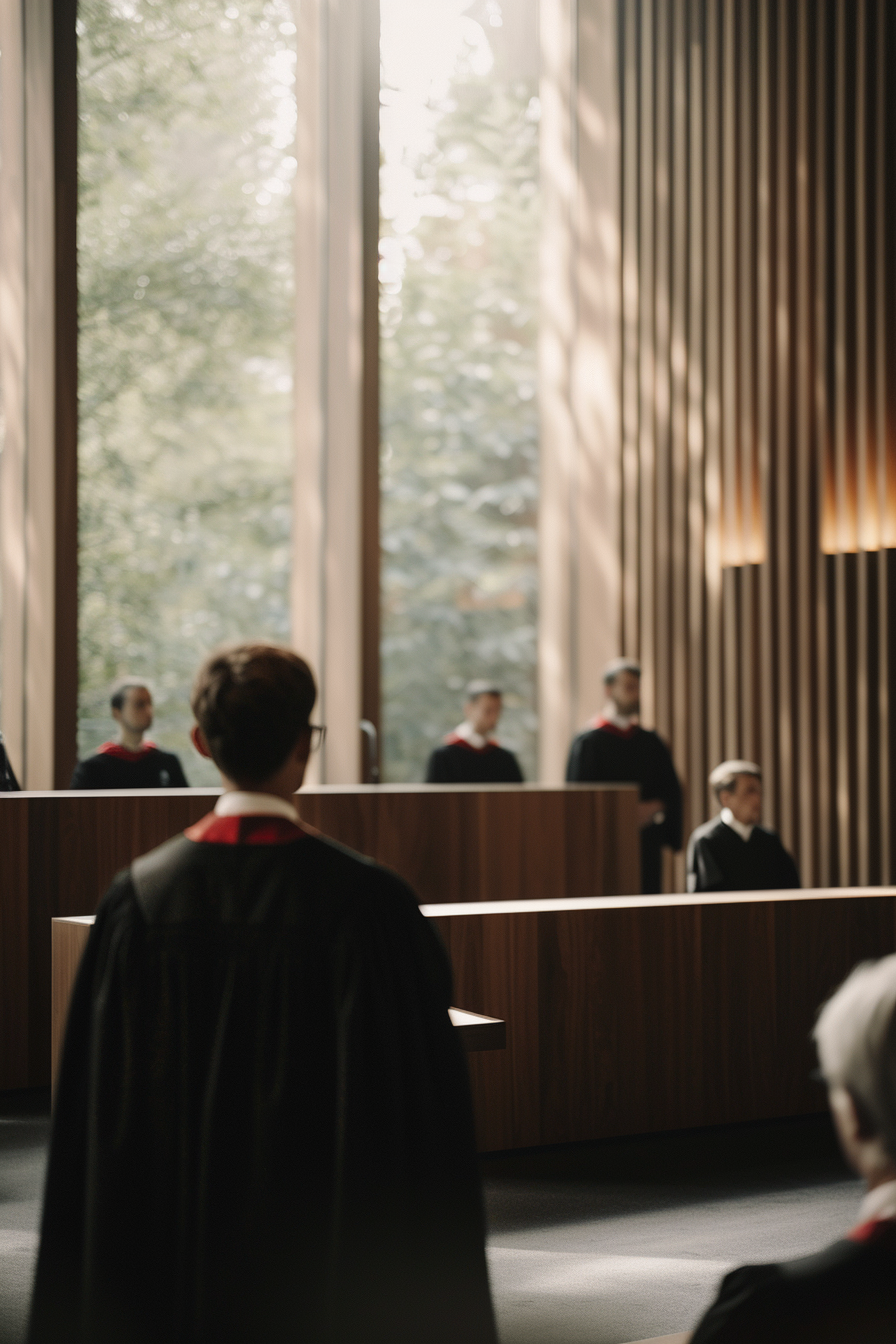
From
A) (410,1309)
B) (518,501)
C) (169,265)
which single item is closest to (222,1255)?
(410,1309)

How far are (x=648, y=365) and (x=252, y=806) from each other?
7.26 meters

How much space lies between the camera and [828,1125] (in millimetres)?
4555

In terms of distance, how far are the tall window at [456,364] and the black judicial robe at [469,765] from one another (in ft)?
3.25

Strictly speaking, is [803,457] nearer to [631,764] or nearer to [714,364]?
[714,364]

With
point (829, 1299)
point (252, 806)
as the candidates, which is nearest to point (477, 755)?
point (252, 806)

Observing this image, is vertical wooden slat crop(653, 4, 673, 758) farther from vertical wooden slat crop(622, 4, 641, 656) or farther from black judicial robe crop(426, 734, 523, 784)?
black judicial robe crop(426, 734, 523, 784)

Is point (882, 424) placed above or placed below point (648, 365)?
below

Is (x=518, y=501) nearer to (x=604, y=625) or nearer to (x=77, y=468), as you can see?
(x=604, y=625)

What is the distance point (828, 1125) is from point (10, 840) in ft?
9.21

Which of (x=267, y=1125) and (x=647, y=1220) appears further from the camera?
(x=647, y=1220)

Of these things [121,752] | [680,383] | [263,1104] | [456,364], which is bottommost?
[263,1104]

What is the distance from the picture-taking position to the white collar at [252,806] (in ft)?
5.40

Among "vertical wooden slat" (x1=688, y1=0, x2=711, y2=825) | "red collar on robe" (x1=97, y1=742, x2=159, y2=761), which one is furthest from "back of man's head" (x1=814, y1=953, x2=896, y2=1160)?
"vertical wooden slat" (x1=688, y1=0, x2=711, y2=825)

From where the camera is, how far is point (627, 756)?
726cm
